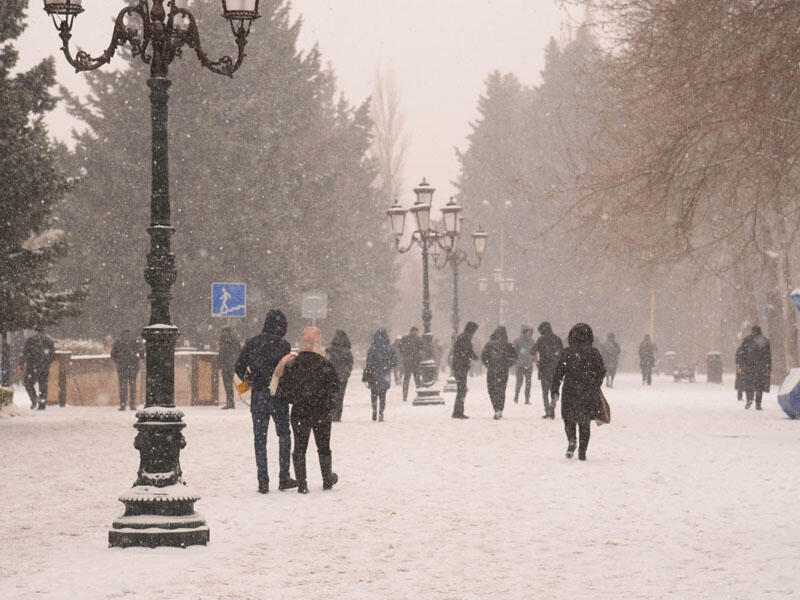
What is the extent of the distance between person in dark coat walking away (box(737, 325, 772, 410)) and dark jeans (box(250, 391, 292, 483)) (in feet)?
48.8

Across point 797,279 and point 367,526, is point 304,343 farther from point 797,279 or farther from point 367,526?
point 797,279

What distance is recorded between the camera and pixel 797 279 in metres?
61.8

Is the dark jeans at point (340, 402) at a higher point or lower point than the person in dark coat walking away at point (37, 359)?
lower

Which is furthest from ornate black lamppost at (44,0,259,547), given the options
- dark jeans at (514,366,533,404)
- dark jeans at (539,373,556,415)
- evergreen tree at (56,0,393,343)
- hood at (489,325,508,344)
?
evergreen tree at (56,0,393,343)

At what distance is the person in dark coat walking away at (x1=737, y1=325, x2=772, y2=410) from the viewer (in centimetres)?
2655

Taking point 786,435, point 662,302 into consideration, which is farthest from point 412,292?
point 786,435

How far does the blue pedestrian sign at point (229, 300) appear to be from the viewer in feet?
99.1

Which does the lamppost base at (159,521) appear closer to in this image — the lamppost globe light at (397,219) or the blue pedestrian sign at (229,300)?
the blue pedestrian sign at (229,300)

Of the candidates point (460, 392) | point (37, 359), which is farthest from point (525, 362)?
point (37, 359)

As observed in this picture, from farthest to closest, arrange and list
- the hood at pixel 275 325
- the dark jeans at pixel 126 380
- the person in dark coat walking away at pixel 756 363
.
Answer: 1. the dark jeans at pixel 126 380
2. the person in dark coat walking away at pixel 756 363
3. the hood at pixel 275 325

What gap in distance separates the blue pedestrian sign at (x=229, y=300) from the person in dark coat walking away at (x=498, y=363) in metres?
7.41

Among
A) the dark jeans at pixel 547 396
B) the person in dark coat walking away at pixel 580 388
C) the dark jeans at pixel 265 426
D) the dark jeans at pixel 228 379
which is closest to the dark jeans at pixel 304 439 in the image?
the dark jeans at pixel 265 426

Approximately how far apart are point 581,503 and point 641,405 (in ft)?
61.7

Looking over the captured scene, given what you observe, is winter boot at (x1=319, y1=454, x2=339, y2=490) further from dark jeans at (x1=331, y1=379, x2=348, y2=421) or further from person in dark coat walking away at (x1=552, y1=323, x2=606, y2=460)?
dark jeans at (x1=331, y1=379, x2=348, y2=421)
